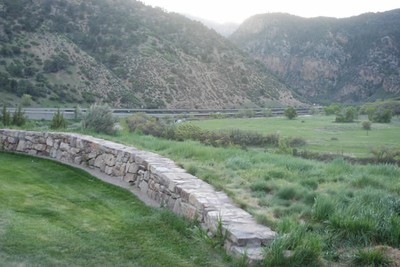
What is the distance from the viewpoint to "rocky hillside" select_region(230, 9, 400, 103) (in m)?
110

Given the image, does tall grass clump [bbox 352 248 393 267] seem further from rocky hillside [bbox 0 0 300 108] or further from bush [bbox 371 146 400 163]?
rocky hillside [bbox 0 0 300 108]

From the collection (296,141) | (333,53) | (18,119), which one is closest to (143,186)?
(18,119)

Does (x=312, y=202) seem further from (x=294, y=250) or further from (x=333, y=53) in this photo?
(x=333, y=53)

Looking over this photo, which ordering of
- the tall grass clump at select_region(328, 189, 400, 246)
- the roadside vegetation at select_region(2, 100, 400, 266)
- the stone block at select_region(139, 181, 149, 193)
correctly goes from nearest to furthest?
the roadside vegetation at select_region(2, 100, 400, 266) < the tall grass clump at select_region(328, 189, 400, 246) < the stone block at select_region(139, 181, 149, 193)

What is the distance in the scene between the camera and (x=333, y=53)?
118m

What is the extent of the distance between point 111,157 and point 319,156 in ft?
39.6

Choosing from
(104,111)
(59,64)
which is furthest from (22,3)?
(104,111)

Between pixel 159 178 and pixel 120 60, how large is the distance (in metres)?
53.5

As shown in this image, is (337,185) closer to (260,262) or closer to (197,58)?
→ (260,262)

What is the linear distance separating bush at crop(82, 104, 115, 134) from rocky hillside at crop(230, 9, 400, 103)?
96291 millimetres

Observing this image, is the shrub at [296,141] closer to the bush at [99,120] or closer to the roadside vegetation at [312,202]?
the bush at [99,120]

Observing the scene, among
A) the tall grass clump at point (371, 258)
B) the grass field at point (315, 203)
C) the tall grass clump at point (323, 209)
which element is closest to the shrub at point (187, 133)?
the grass field at point (315, 203)

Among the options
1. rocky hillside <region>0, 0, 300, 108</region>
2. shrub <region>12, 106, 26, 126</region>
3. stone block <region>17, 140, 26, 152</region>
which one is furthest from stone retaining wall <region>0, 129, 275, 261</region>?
rocky hillside <region>0, 0, 300, 108</region>

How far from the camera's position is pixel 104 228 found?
590 centimetres
